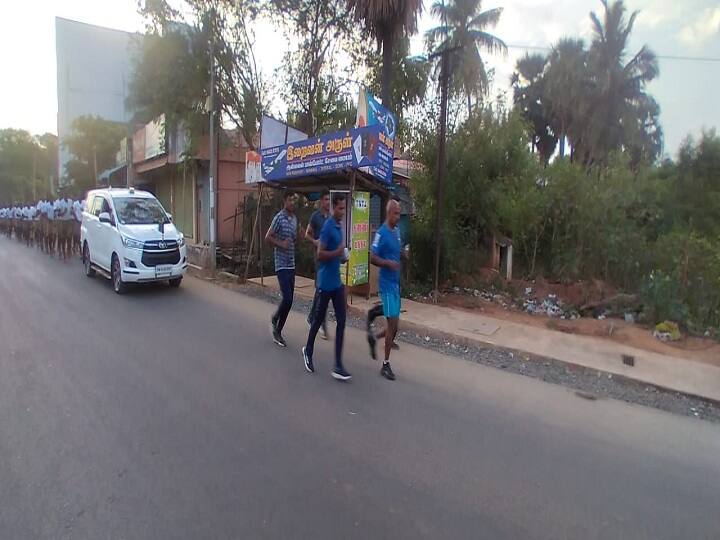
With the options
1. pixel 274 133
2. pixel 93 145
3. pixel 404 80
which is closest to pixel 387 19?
pixel 274 133

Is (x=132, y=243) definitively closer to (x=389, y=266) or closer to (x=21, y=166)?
(x=389, y=266)

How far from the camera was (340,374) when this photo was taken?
16.5 feet

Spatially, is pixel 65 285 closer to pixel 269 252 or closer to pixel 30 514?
pixel 269 252

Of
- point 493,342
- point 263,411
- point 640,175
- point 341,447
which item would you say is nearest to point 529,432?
point 341,447

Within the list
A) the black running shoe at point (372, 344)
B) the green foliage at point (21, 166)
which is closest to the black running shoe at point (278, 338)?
the black running shoe at point (372, 344)

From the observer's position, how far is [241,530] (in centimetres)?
263

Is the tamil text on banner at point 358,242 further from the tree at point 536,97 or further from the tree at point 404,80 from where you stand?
the tree at point 536,97

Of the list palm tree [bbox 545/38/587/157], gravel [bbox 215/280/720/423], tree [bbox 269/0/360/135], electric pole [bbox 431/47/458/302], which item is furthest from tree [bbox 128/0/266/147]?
palm tree [bbox 545/38/587/157]

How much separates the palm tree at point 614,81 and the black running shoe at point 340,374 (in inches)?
1083

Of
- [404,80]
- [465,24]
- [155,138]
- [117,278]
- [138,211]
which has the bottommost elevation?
[117,278]

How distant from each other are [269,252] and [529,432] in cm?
1010

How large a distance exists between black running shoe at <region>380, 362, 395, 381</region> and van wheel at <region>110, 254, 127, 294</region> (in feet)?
21.0

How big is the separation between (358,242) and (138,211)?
16.5ft

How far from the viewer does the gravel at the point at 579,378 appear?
195 inches
